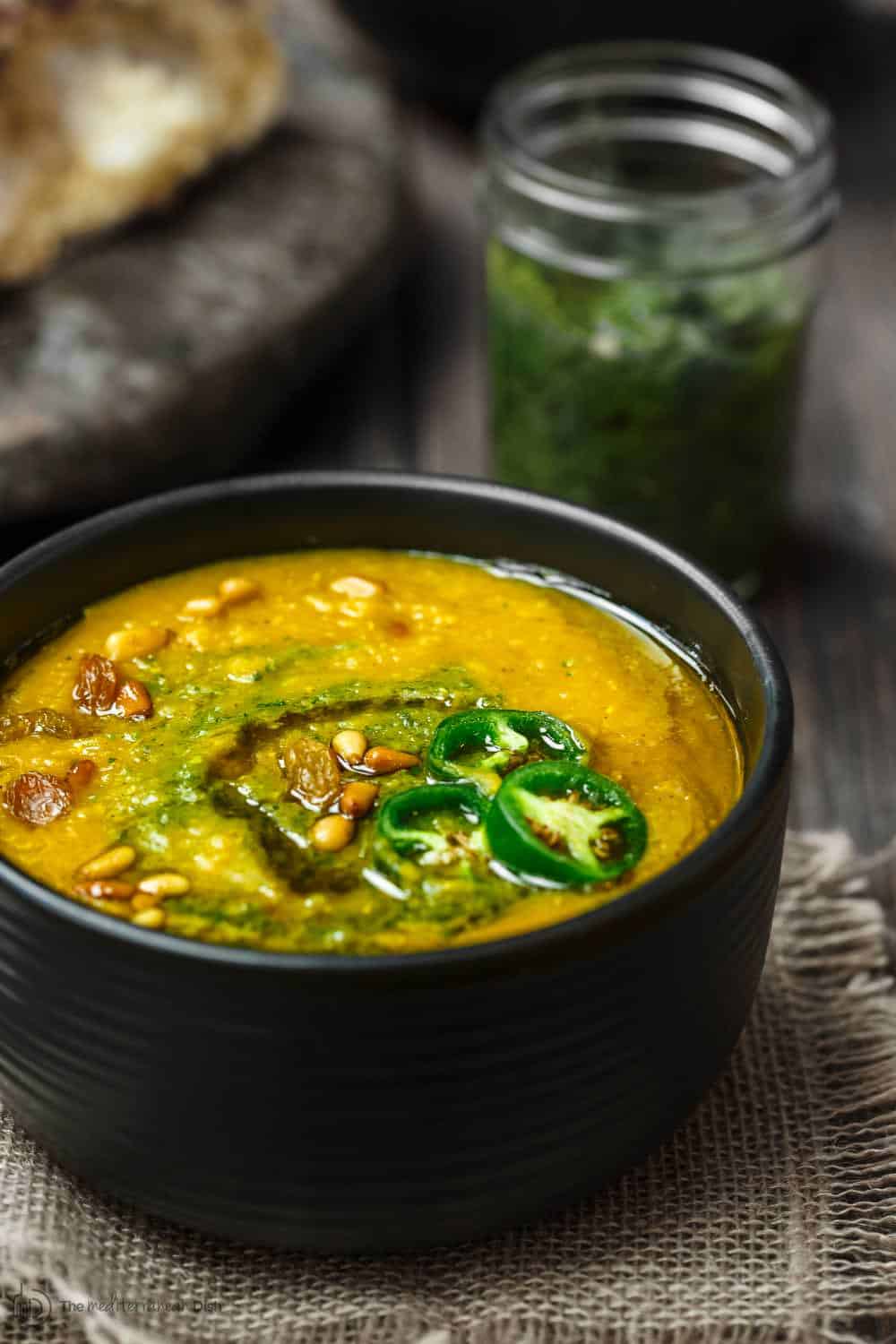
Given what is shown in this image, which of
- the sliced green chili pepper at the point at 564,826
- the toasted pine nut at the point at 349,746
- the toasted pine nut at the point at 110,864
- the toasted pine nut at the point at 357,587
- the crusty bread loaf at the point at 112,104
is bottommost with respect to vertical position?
the crusty bread loaf at the point at 112,104

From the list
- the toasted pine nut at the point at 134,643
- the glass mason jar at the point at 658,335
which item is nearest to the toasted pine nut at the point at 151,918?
the toasted pine nut at the point at 134,643

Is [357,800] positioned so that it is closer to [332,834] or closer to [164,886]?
[332,834]

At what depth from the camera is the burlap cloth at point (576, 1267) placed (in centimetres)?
198

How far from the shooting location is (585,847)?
198 centimetres

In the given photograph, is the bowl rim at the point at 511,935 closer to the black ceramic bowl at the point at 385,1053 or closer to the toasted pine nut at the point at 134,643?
the black ceramic bowl at the point at 385,1053

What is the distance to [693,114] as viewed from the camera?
4121 mm

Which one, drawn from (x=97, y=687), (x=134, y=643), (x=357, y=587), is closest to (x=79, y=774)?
(x=97, y=687)

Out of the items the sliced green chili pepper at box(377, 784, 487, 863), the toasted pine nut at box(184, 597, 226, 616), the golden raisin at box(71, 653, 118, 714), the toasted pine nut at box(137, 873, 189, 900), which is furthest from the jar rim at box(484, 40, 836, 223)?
the toasted pine nut at box(137, 873, 189, 900)

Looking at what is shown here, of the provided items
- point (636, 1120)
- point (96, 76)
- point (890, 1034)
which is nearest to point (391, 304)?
point (96, 76)

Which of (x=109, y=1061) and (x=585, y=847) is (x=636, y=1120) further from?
(x=109, y=1061)

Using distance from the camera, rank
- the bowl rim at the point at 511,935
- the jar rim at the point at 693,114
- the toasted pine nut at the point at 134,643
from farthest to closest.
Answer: the jar rim at the point at 693,114
the toasted pine nut at the point at 134,643
the bowl rim at the point at 511,935

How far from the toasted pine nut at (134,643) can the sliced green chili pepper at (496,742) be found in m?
0.45

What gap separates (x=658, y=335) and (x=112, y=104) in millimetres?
1533

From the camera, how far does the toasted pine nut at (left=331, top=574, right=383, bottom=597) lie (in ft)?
8.23
